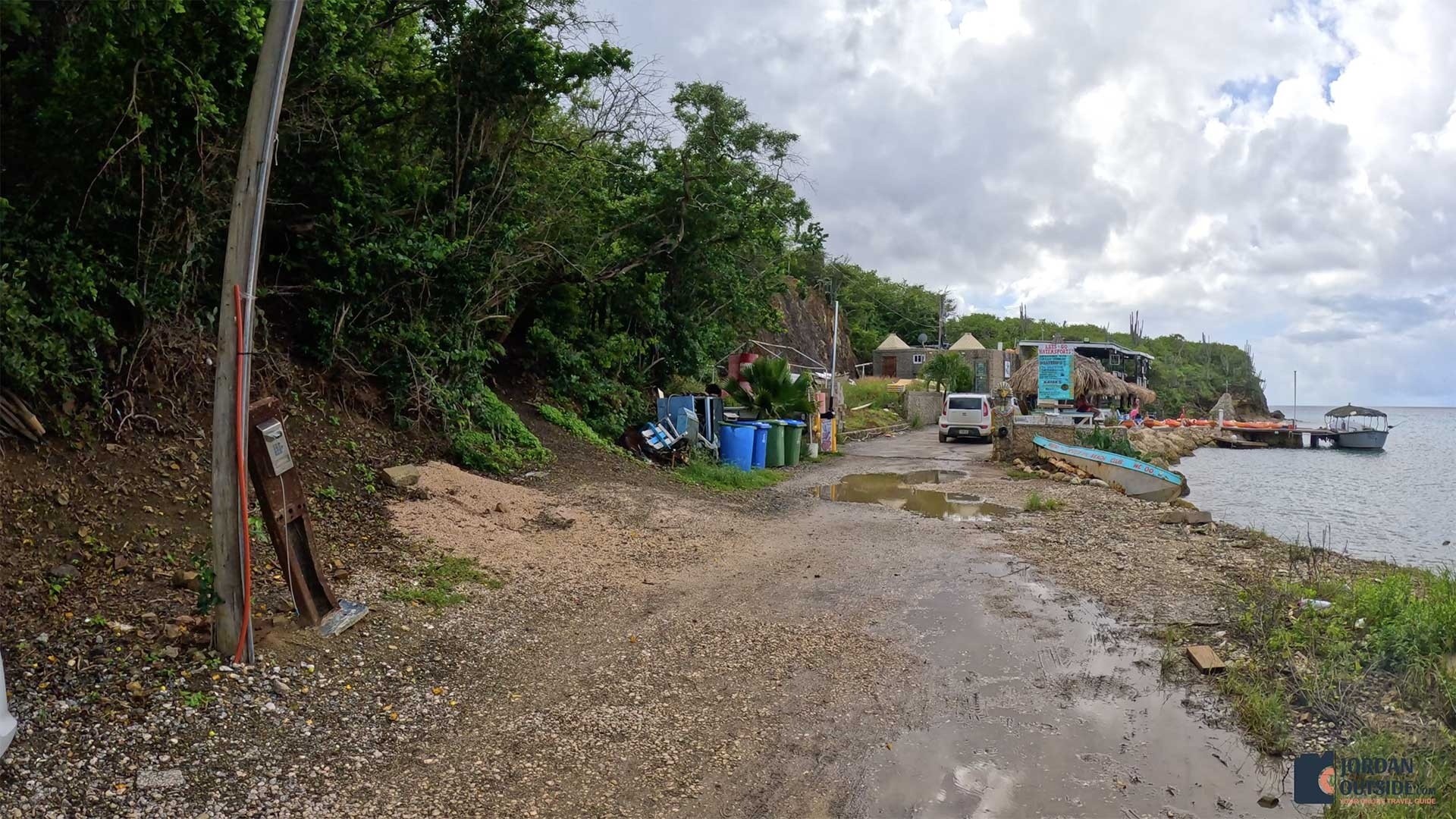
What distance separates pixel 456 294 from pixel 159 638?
314 inches

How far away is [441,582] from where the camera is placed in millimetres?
6688

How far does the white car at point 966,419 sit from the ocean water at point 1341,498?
7.02m

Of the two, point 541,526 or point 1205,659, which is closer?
point 1205,659

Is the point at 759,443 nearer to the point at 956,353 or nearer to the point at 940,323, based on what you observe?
the point at 956,353

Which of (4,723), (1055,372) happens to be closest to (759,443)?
(4,723)

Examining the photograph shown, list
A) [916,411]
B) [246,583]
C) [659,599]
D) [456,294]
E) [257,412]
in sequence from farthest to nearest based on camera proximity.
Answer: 1. [916,411]
2. [456,294]
3. [659,599]
4. [257,412]
5. [246,583]

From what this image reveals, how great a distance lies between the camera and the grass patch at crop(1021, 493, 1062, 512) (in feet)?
46.0

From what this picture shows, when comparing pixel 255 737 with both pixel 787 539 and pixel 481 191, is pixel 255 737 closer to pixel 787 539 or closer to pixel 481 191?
pixel 787 539

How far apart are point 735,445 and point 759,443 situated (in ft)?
3.61

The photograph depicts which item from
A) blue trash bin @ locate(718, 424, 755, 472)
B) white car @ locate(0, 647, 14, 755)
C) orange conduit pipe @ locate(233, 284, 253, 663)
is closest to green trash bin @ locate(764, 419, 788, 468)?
blue trash bin @ locate(718, 424, 755, 472)

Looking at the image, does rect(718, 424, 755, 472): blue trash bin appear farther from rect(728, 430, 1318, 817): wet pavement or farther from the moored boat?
the moored boat

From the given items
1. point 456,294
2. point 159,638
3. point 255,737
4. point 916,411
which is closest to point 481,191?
point 456,294

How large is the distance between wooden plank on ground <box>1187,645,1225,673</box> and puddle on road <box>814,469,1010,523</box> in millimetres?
6442

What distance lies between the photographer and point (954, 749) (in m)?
4.66
